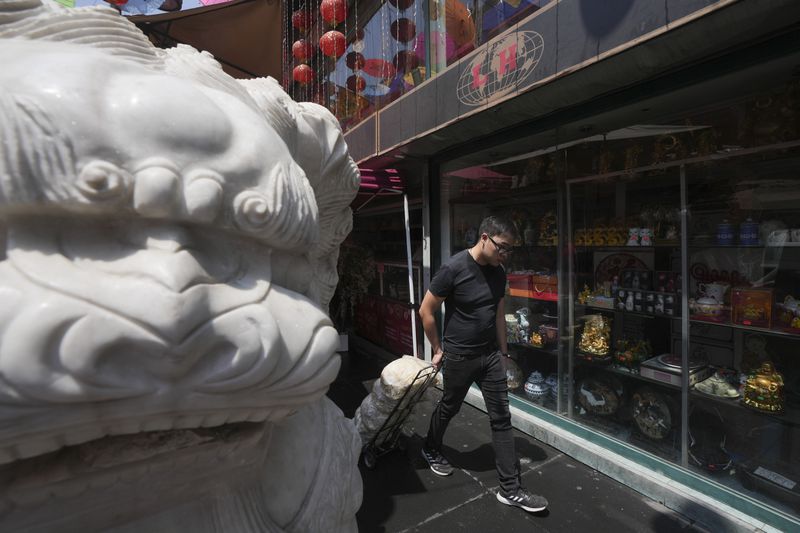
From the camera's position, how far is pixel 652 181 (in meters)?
3.04

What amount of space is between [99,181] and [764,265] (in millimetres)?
3428

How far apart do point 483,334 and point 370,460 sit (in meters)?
1.33

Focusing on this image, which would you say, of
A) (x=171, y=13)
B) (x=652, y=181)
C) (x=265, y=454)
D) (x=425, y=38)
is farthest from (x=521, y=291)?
(x=171, y=13)

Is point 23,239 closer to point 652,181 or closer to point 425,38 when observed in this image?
point 652,181

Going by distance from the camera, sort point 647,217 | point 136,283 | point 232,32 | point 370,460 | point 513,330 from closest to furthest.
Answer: point 136,283
point 370,460
point 647,217
point 232,32
point 513,330

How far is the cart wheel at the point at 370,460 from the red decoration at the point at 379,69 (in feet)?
13.5

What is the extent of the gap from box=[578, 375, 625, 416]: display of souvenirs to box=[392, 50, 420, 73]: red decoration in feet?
12.3

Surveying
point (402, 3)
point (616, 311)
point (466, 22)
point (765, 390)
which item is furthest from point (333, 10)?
point (765, 390)

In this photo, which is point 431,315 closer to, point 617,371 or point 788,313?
point 617,371

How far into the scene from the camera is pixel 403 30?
180 inches

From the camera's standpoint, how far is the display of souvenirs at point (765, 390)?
250 centimetres

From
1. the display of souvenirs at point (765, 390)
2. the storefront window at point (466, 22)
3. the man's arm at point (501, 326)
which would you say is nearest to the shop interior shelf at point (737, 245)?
the display of souvenirs at point (765, 390)

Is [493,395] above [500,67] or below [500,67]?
below

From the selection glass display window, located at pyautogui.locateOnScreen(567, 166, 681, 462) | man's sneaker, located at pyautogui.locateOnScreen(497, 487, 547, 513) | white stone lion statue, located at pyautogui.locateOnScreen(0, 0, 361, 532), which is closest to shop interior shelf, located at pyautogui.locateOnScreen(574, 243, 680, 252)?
glass display window, located at pyautogui.locateOnScreen(567, 166, 681, 462)
